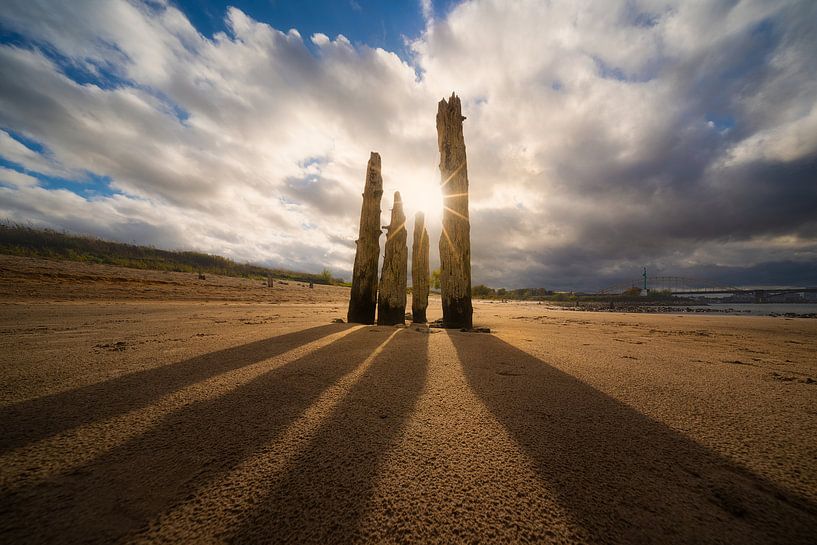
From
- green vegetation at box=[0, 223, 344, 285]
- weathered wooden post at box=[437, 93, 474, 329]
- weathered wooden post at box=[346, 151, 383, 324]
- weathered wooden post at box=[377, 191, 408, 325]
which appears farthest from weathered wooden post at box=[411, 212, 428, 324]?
green vegetation at box=[0, 223, 344, 285]

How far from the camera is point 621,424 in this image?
155 cm

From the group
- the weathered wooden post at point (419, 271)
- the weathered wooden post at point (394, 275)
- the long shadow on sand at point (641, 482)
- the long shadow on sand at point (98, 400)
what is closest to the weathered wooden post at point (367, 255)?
the weathered wooden post at point (394, 275)

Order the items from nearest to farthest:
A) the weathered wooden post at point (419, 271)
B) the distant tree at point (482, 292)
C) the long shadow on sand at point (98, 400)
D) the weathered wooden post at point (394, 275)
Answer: the long shadow on sand at point (98, 400)
the weathered wooden post at point (394, 275)
the weathered wooden post at point (419, 271)
the distant tree at point (482, 292)

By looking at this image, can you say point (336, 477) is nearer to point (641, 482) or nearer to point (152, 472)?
point (152, 472)

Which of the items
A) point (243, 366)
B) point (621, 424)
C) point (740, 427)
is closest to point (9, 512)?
point (243, 366)

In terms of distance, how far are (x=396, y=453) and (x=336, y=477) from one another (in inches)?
10.8

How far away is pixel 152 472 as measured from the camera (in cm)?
106

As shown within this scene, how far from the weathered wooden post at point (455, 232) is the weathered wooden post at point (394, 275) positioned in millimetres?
1574

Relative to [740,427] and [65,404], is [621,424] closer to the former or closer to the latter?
[740,427]

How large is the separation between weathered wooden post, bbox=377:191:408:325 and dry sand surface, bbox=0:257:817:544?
499 cm

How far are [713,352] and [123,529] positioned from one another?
581 centimetres

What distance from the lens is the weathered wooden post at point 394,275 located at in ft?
25.4

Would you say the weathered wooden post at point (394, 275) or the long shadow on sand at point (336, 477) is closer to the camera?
the long shadow on sand at point (336, 477)

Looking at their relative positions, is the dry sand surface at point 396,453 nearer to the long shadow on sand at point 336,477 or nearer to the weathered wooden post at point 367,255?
the long shadow on sand at point 336,477
